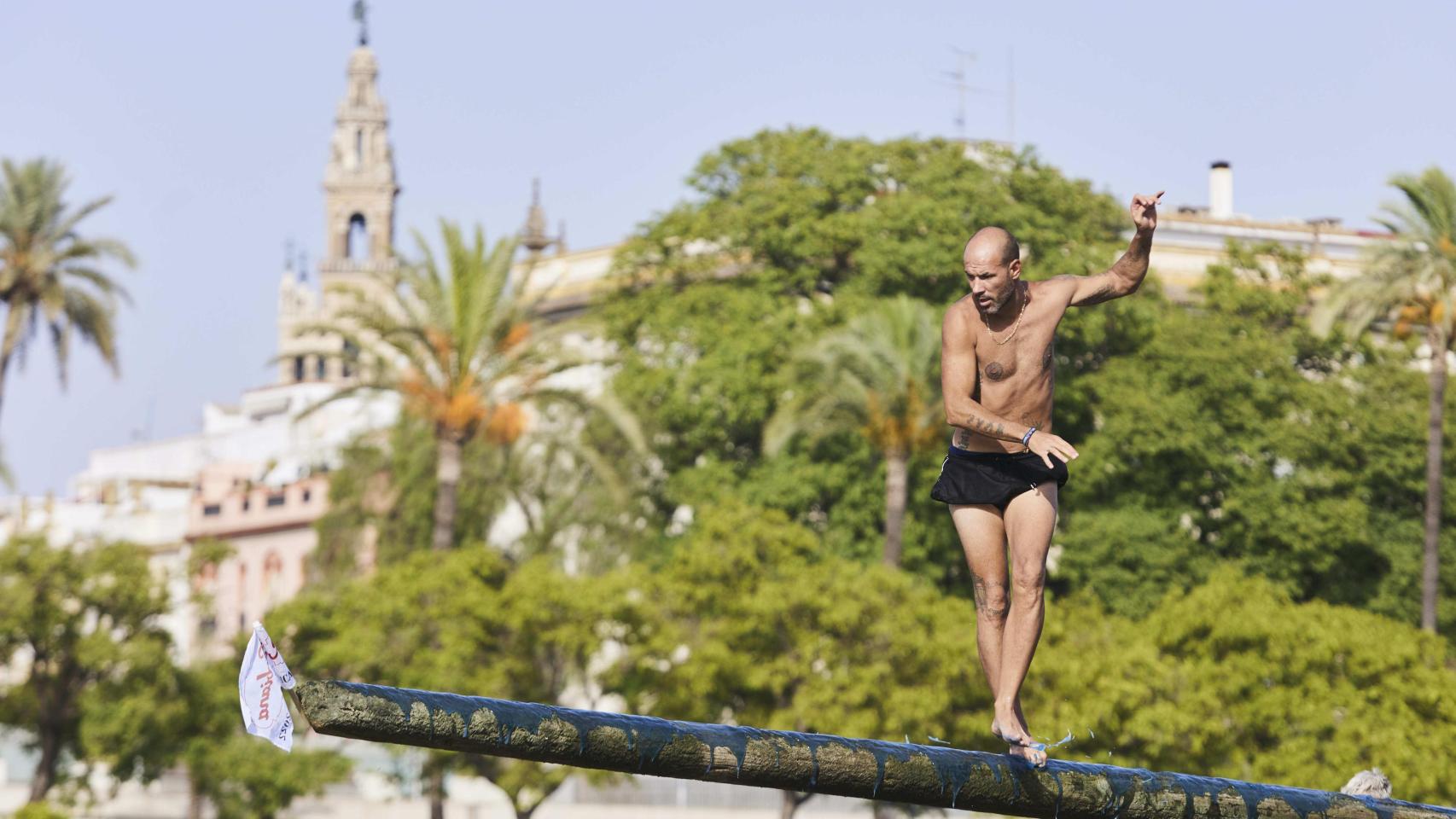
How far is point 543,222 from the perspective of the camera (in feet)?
406

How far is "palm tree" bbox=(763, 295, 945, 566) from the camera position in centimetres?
5178

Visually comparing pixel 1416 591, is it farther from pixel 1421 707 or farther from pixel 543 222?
pixel 543 222

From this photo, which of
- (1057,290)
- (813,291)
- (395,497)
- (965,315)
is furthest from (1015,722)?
(395,497)

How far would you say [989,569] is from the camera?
9352 millimetres

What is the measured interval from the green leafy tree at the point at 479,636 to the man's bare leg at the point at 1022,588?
36.8m

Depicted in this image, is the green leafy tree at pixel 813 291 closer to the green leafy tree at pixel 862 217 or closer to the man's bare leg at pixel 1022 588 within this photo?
the green leafy tree at pixel 862 217

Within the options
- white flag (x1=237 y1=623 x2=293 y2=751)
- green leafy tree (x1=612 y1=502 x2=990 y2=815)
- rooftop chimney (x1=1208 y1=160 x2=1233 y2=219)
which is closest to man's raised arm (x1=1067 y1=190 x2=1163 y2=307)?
white flag (x1=237 y1=623 x2=293 y2=751)

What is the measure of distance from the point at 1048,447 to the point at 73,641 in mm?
48118

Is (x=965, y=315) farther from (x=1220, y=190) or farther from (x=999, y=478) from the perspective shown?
(x=1220, y=190)

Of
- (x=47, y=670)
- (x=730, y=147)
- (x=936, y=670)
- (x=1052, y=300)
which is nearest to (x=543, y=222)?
(x=730, y=147)

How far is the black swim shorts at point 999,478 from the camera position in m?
9.32

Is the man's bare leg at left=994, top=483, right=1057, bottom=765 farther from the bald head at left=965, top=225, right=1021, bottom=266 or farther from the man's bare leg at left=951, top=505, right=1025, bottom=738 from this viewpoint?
the bald head at left=965, top=225, right=1021, bottom=266

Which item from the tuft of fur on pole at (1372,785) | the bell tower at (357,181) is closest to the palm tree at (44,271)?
the tuft of fur on pole at (1372,785)

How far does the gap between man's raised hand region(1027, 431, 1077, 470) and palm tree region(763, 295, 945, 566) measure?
42.0 meters
